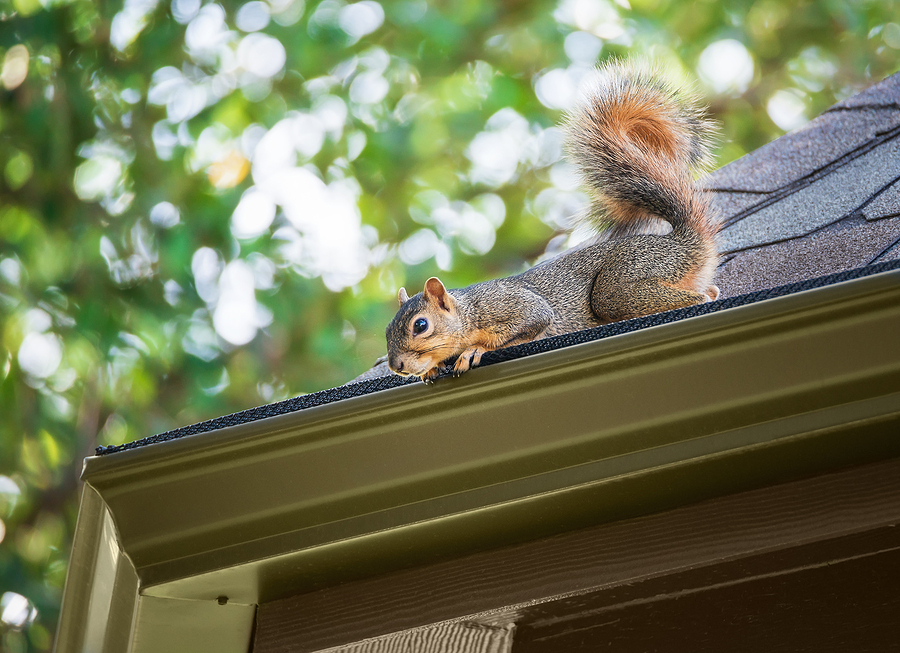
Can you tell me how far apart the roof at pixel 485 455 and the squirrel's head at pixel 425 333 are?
518mm

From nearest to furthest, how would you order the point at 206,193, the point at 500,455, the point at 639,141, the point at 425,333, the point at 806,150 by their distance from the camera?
the point at 500,455 → the point at 425,333 → the point at 639,141 → the point at 806,150 → the point at 206,193

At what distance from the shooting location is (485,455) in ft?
3.06

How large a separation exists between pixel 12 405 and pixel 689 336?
167 inches

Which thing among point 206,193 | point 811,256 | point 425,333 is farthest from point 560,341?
point 206,193

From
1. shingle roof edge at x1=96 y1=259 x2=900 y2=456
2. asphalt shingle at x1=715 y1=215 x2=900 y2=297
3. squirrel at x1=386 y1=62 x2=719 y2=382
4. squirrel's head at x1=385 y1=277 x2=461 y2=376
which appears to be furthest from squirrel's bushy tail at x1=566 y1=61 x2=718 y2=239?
shingle roof edge at x1=96 y1=259 x2=900 y2=456

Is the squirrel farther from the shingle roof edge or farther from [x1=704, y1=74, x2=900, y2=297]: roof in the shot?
the shingle roof edge

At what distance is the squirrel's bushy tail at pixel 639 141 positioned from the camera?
5.66ft

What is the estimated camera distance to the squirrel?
5.12ft

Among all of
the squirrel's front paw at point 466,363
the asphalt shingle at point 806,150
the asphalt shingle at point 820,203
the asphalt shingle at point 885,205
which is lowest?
the squirrel's front paw at point 466,363

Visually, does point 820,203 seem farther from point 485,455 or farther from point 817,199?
point 485,455

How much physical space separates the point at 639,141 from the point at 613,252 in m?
0.31

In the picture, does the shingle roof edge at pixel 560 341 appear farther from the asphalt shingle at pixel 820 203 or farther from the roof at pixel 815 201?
the asphalt shingle at pixel 820 203

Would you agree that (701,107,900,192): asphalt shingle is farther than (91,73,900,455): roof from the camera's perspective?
Yes


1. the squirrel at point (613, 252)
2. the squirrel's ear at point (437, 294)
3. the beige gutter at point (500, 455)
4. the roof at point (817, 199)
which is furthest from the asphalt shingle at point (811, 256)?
the beige gutter at point (500, 455)
